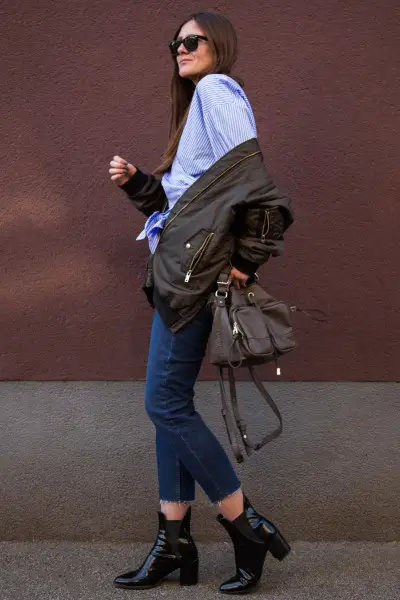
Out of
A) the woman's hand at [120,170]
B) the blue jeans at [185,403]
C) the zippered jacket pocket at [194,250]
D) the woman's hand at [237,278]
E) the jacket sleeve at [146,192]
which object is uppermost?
the woman's hand at [120,170]

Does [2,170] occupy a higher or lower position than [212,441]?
higher

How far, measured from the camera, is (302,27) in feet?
10.9

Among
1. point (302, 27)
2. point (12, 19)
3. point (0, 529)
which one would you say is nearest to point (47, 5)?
point (12, 19)

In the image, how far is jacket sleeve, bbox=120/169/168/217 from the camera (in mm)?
2982

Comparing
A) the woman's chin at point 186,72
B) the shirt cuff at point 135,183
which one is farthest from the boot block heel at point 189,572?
the woman's chin at point 186,72

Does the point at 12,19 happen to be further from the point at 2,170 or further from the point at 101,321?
the point at 101,321

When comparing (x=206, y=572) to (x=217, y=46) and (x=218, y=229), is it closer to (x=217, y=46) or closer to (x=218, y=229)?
(x=218, y=229)

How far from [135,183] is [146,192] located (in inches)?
2.2

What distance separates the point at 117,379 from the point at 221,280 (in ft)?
3.25

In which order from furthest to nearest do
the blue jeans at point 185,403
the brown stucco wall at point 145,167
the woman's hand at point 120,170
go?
the brown stucco wall at point 145,167
the woman's hand at point 120,170
the blue jeans at point 185,403

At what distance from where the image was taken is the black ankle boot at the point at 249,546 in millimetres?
2850

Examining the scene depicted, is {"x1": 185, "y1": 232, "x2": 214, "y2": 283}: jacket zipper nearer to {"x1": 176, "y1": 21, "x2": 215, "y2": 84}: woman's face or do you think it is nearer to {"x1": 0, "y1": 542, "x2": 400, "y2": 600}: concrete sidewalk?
{"x1": 176, "y1": 21, "x2": 215, "y2": 84}: woman's face

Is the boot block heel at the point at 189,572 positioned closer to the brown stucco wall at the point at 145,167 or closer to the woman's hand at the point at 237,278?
the brown stucco wall at the point at 145,167

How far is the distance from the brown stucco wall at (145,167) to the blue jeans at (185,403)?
624mm
